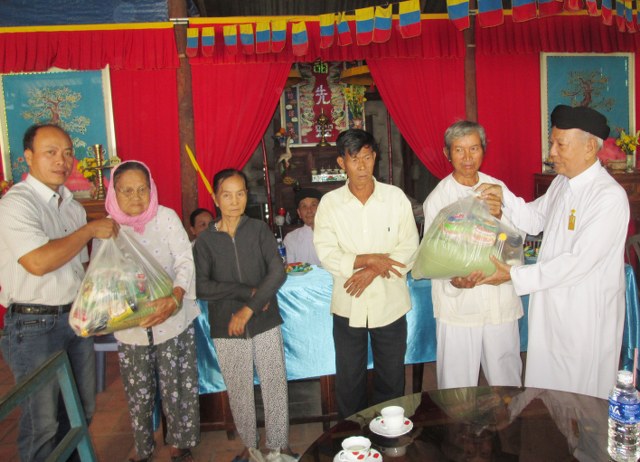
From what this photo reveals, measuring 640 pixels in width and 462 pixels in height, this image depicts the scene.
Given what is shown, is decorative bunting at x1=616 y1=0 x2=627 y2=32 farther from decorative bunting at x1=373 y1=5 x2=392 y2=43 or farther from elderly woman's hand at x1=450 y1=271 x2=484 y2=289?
elderly woman's hand at x1=450 y1=271 x2=484 y2=289

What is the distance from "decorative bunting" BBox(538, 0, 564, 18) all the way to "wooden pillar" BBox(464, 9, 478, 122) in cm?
80

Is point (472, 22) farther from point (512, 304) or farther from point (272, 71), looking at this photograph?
point (512, 304)

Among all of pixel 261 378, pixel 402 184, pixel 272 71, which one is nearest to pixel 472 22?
pixel 272 71

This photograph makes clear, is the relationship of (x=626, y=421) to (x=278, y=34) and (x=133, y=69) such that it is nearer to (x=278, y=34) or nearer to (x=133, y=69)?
(x=278, y=34)

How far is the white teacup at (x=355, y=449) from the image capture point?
1.26 metres

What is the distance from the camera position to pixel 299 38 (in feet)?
15.3

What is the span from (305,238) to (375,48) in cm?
227

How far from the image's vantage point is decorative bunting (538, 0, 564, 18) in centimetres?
432

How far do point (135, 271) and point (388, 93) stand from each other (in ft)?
12.4

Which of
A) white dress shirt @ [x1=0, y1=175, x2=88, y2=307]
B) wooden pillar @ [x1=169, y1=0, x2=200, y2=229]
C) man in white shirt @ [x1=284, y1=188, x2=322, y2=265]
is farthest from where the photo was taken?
wooden pillar @ [x1=169, y1=0, x2=200, y2=229]

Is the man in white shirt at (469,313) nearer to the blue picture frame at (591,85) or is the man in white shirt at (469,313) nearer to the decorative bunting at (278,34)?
the decorative bunting at (278,34)

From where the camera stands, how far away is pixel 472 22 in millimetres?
5117

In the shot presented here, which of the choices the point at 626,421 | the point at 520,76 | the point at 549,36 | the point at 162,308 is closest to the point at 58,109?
the point at 162,308

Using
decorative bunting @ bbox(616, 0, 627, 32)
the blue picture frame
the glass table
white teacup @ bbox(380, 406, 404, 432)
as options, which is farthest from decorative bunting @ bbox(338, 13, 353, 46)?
white teacup @ bbox(380, 406, 404, 432)
